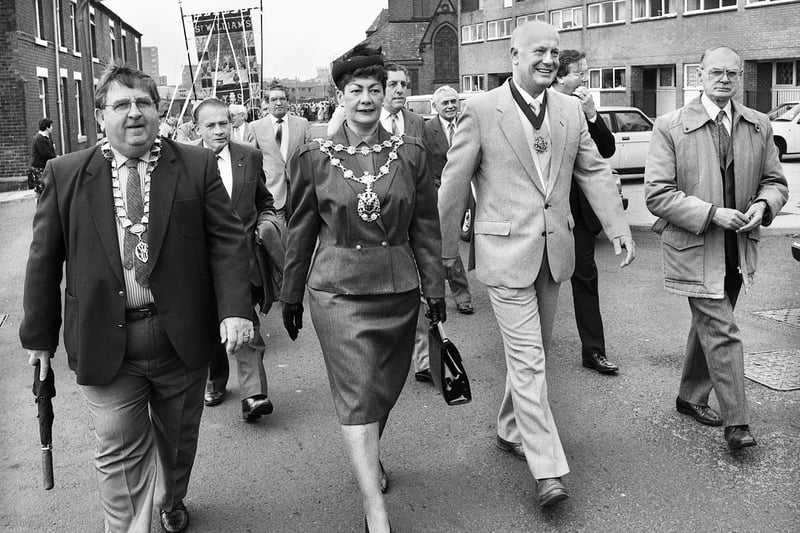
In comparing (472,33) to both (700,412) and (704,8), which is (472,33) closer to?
(704,8)

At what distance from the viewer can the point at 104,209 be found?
352 cm

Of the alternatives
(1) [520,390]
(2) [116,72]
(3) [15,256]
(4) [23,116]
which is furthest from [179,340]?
(4) [23,116]

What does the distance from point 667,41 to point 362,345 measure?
36.8 m

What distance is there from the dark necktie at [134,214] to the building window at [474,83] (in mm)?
53454

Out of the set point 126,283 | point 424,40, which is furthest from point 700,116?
point 424,40

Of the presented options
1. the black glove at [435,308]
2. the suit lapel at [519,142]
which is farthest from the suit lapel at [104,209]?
the suit lapel at [519,142]

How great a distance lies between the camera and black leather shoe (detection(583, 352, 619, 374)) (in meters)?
6.35

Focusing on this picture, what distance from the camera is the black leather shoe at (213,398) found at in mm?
6023

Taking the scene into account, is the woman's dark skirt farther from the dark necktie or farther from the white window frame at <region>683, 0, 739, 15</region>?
the white window frame at <region>683, 0, 739, 15</region>

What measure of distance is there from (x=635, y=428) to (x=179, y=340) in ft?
9.46

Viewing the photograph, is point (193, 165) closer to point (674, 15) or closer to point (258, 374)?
point (258, 374)

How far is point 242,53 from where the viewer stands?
19812 millimetres

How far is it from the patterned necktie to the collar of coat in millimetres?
51

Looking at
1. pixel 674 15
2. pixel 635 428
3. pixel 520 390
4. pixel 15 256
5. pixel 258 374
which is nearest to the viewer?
pixel 520 390
